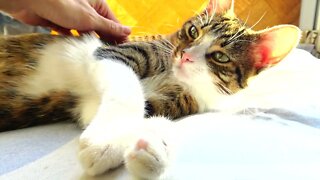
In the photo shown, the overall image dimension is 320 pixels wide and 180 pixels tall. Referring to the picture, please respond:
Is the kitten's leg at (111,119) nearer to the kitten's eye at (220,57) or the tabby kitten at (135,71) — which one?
the tabby kitten at (135,71)

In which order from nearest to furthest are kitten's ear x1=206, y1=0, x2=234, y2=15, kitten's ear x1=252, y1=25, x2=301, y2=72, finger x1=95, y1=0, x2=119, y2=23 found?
kitten's ear x1=252, y1=25, x2=301, y2=72 < kitten's ear x1=206, y1=0, x2=234, y2=15 < finger x1=95, y1=0, x2=119, y2=23

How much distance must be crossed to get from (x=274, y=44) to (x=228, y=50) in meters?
0.11

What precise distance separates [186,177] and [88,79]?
457mm

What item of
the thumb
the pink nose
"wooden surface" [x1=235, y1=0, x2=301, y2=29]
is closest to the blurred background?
"wooden surface" [x1=235, y1=0, x2=301, y2=29]

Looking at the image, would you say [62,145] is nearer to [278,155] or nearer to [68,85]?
[68,85]

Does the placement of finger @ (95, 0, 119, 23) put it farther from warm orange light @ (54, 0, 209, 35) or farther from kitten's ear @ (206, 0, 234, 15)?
warm orange light @ (54, 0, 209, 35)

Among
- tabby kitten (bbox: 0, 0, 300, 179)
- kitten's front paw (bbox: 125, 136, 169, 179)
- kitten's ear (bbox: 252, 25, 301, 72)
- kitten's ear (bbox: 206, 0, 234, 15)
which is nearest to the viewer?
kitten's front paw (bbox: 125, 136, 169, 179)

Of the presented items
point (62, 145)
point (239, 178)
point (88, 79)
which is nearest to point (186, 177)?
point (239, 178)

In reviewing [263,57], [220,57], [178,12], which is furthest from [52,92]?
[178,12]

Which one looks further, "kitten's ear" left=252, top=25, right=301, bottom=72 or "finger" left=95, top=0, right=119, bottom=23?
"finger" left=95, top=0, right=119, bottom=23

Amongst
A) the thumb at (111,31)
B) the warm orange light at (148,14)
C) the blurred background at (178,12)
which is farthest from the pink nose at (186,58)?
the warm orange light at (148,14)

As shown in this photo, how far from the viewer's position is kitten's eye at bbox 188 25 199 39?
3.29 feet

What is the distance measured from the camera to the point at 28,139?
0.71m

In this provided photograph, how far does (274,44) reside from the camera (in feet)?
3.15
